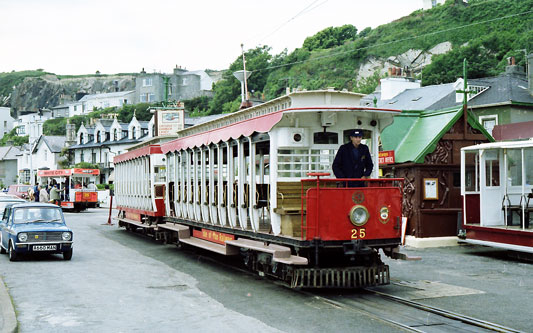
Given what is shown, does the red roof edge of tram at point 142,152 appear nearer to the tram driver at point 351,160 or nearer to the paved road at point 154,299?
the paved road at point 154,299

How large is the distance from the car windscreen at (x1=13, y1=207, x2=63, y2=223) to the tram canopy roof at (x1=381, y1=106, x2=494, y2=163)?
1006 centimetres

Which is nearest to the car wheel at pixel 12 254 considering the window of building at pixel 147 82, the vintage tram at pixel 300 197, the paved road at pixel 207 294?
the paved road at pixel 207 294

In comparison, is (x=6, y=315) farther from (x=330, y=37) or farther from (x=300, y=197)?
(x=330, y=37)

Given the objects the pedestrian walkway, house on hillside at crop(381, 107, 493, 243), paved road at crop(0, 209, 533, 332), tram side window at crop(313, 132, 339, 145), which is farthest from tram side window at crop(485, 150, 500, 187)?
the pedestrian walkway

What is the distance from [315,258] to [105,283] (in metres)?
4.32

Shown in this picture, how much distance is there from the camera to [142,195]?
2019cm

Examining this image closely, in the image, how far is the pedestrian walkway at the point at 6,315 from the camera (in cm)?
751

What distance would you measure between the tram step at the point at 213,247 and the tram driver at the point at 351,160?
3.47 meters

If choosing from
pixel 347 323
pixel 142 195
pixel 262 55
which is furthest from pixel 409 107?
pixel 262 55

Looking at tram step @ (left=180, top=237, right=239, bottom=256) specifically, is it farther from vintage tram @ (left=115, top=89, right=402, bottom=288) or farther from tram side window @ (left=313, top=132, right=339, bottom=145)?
tram side window @ (left=313, top=132, right=339, bottom=145)

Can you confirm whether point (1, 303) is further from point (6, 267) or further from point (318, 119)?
point (318, 119)

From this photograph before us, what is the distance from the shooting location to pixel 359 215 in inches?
386

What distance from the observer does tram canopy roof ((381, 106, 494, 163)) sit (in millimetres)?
18062

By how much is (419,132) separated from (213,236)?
341 inches
